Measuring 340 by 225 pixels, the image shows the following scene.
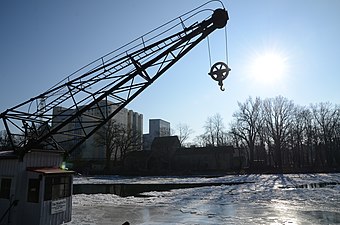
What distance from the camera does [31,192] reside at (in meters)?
10.9

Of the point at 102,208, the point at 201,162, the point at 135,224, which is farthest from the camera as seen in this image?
the point at 201,162

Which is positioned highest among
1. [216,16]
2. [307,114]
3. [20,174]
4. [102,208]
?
[307,114]

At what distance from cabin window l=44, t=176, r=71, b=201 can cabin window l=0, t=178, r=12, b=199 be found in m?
1.79

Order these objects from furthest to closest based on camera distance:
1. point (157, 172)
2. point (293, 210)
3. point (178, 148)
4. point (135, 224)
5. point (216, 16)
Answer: point (178, 148) < point (157, 172) < point (293, 210) < point (216, 16) < point (135, 224)

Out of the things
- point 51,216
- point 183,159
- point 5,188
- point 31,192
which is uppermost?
point 183,159

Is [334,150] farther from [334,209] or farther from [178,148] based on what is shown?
[334,209]

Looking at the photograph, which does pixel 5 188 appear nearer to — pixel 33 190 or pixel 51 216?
pixel 33 190

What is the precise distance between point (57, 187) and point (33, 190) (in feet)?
3.00

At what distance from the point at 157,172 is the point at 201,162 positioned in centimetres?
1458

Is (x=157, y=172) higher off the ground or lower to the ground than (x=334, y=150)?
lower

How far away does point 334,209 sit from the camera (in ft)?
49.2

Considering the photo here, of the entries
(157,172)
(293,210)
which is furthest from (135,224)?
(157,172)

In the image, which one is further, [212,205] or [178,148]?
[178,148]

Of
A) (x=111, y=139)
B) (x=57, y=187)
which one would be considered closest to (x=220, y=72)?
(x=57, y=187)
